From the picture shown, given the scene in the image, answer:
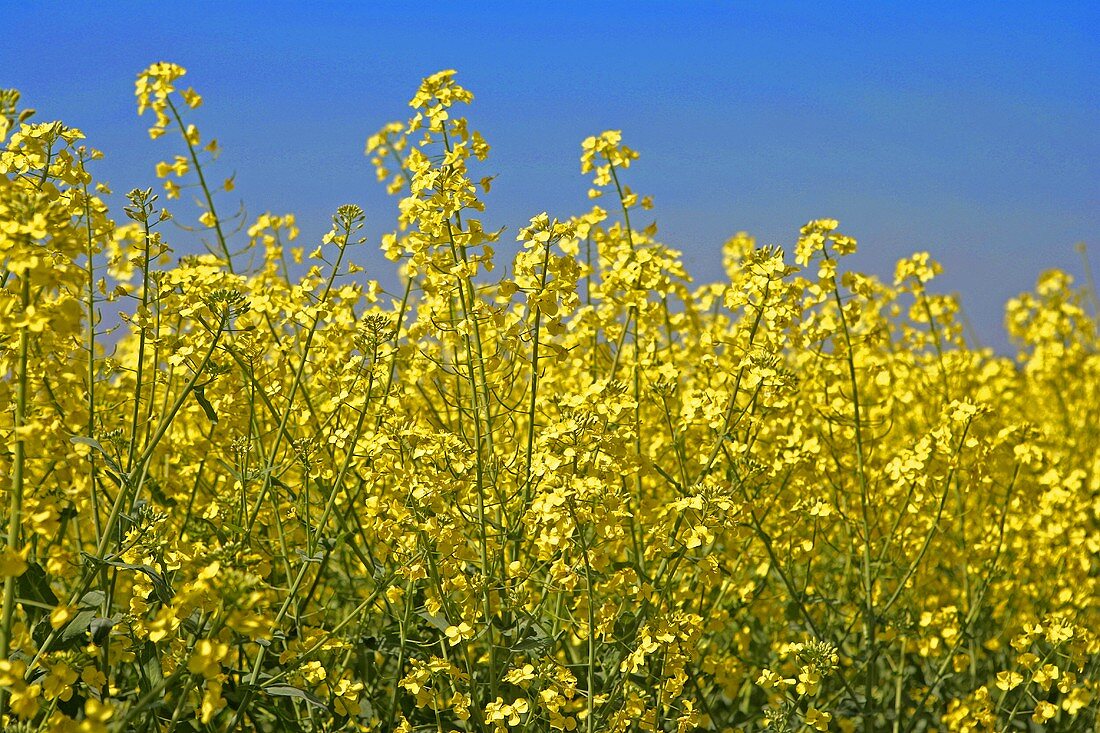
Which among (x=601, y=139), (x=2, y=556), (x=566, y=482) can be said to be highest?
(x=601, y=139)

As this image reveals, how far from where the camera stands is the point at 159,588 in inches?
107

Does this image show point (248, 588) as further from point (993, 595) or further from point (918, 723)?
point (993, 595)

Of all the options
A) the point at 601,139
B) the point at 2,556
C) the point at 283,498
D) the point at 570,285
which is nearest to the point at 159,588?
the point at 2,556

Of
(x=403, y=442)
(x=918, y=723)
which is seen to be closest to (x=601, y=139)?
(x=403, y=442)

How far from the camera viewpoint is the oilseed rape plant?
9.27ft

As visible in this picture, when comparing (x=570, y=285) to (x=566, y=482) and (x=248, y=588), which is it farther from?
(x=248, y=588)

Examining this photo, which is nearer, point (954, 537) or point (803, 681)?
point (803, 681)

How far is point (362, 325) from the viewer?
353cm

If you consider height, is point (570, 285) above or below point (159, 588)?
above

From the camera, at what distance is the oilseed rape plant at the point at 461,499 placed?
9.27 ft

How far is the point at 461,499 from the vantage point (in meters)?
3.51

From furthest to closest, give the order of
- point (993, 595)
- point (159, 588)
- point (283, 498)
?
point (993, 595), point (283, 498), point (159, 588)

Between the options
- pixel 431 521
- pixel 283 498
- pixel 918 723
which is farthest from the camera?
pixel 918 723

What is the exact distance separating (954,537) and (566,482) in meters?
3.31
